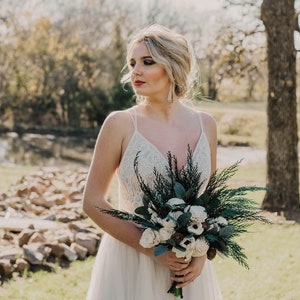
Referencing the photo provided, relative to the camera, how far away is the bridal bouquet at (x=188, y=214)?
7.66 feet

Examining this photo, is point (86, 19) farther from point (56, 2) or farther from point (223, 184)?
point (223, 184)

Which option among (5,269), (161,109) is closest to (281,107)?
(5,269)

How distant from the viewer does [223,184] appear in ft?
8.41

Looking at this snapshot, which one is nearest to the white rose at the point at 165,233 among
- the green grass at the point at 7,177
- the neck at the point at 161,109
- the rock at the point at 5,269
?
the neck at the point at 161,109

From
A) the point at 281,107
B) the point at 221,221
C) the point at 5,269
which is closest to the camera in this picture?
the point at 221,221

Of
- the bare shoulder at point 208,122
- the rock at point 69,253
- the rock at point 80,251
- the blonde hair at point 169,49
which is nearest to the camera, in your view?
the blonde hair at point 169,49

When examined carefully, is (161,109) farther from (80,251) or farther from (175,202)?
(80,251)

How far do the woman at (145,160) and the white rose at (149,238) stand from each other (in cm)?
15

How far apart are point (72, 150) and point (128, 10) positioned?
1800 cm

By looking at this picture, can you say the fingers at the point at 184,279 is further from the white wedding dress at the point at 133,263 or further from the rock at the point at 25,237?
the rock at the point at 25,237

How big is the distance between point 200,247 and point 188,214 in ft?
0.55

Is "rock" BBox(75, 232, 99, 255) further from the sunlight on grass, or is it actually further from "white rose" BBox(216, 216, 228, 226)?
"white rose" BBox(216, 216, 228, 226)

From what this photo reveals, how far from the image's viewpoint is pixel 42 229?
24.9 feet

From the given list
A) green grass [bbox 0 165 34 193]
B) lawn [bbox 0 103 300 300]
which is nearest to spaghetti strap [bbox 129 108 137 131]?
lawn [bbox 0 103 300 300]
